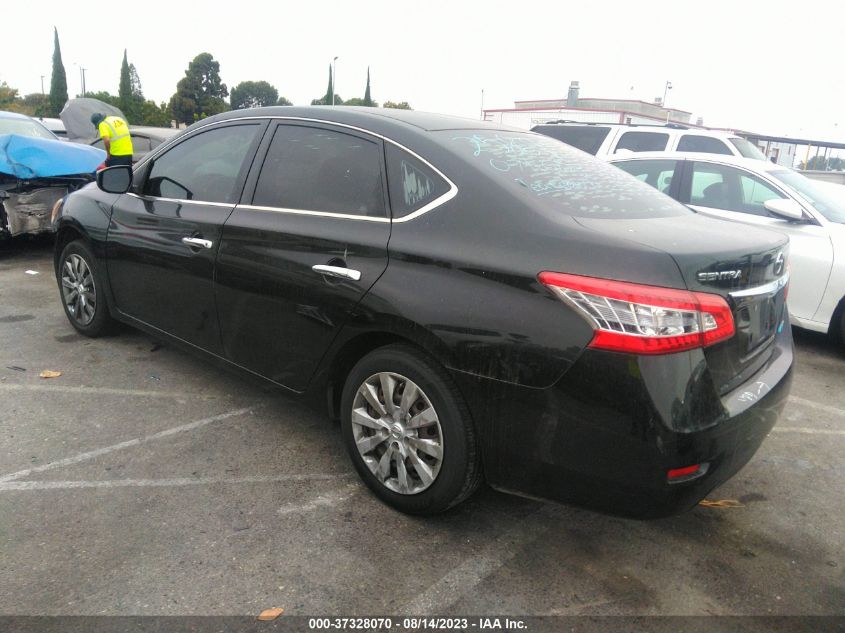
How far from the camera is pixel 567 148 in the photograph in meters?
3.53

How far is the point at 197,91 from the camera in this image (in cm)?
5641

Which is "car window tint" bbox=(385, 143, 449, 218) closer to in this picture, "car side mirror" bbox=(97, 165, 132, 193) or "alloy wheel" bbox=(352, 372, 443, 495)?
"alloy wheel" bbox=(352, 372, 443, 495)

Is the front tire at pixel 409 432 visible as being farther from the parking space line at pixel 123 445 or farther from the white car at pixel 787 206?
the white car at pixel 787 206

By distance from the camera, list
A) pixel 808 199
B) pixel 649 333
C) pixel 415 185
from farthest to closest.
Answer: pixel 808 199 → pixel 415 185 → pixel 649 333

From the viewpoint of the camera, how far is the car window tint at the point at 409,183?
2736 millimetres

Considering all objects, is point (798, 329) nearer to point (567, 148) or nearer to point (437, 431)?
point (567, 148)

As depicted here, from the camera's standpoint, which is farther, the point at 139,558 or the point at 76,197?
the point at 76,197

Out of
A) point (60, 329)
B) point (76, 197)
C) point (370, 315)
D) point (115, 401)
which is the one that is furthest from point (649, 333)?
point (60, 329)

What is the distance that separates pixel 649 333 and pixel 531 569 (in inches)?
42.2

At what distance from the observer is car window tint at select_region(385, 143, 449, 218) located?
8.98 feet

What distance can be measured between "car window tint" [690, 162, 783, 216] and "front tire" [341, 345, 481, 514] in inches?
179

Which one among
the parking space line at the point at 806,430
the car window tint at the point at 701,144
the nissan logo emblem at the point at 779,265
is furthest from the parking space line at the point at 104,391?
the car window tint at the point at 701,144

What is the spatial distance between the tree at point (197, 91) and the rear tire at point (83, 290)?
5373cm

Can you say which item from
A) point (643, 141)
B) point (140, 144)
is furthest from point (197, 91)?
point (643, 141)
